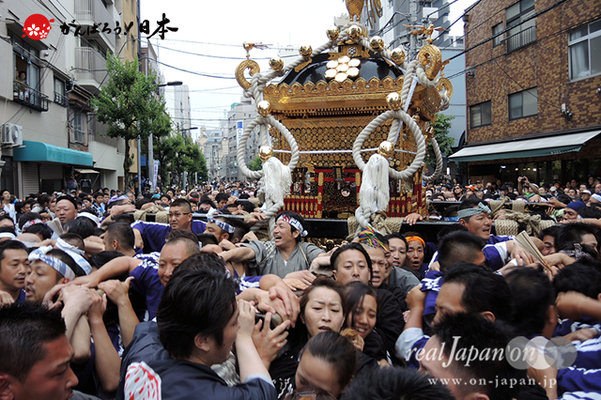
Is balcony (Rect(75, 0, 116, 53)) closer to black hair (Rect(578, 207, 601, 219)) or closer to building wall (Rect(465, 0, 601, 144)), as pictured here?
building wall (Rect(465, 0, 601, 144))

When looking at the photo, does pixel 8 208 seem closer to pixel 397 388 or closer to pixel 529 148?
pixel 397 388

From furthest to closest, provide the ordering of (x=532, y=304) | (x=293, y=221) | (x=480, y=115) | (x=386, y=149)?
(x=480, y=115)
(x=386, y=149)
(x=293, y=221)
(x=532, y=304)

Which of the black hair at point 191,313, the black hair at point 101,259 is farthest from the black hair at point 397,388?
the black hair at point 101,259

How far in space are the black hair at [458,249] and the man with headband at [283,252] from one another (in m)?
1.34

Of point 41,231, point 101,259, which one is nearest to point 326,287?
point 101,259

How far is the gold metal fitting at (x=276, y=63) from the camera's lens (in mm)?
6930

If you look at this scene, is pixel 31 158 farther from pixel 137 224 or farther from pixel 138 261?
pixel 138 261

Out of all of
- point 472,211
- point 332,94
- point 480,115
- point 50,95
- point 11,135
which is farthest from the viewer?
point 480,115

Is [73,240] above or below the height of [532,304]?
above

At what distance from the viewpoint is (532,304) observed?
2180mm

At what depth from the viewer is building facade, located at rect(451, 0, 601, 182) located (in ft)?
48.0

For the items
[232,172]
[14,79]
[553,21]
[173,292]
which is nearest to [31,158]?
[14,79]

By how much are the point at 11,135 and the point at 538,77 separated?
64.8 feet

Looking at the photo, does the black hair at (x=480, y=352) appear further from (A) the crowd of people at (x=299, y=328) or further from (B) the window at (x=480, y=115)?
(B) the window at (x=480, y=115)
